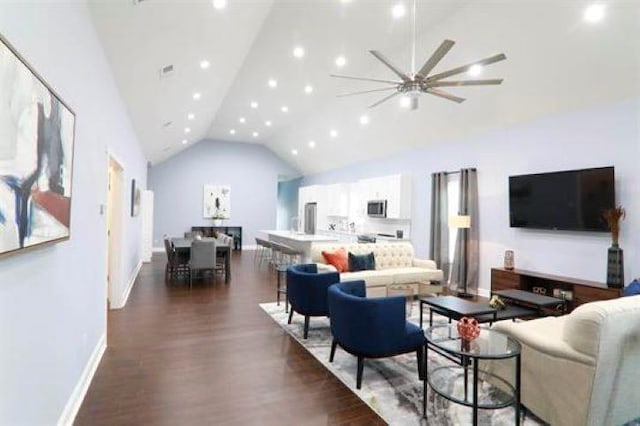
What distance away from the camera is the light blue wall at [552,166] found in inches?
180

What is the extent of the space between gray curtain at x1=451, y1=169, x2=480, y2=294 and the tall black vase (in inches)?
90.6

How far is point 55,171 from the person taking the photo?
2012 mm

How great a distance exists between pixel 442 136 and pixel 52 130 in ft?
22.7

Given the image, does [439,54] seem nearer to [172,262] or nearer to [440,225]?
[440,225]

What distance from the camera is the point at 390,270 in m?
6.07

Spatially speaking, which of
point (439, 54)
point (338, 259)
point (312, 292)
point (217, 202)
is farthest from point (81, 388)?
point (217, 202)

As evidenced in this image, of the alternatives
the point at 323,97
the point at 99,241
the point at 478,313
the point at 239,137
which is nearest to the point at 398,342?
the point at 478,313

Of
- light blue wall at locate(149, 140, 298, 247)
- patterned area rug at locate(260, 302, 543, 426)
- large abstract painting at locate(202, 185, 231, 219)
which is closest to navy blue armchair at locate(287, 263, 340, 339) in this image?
patterned area rug at locate(260, 302, 543, 426)

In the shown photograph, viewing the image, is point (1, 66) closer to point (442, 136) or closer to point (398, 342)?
point (398, 342)

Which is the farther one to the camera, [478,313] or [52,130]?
[478,313]

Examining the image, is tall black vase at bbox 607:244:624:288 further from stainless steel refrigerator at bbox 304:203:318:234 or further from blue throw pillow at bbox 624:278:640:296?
stainless steel refrigerator at bbox 304:203:318:234

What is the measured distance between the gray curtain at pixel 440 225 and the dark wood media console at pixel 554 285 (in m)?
1.48

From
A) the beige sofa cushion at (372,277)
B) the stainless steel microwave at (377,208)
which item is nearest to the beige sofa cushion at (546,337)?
the beige sofa cushion at (372,277)

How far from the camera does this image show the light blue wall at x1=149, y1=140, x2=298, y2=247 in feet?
41.8
